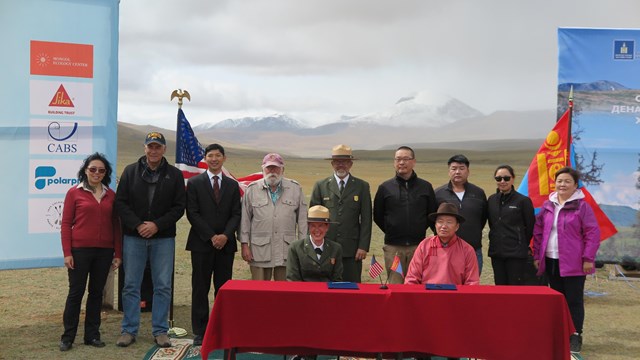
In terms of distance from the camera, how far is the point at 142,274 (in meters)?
6.65

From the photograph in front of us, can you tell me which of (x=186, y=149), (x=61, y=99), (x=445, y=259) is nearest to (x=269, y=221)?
(x=186, y=149)

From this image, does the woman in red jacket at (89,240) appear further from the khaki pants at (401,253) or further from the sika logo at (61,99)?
the khaki pants at (401,253)

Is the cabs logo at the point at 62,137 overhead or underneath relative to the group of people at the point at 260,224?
overhead

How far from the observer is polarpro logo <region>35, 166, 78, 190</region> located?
295 inches

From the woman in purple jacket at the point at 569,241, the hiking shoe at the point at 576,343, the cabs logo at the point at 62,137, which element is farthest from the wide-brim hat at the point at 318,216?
the cabs logo at the point at 62,137

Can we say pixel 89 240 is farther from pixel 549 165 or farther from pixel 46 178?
pixel 549 165

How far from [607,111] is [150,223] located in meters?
6.69

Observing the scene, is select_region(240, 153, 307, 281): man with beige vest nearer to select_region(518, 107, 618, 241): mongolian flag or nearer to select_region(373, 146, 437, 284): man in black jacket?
select_region(373, 146, 437, 284): man in black jacket

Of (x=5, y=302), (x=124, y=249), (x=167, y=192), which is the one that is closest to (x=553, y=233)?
(x=167, y=192)

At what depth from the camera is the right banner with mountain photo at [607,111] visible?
31.2ft

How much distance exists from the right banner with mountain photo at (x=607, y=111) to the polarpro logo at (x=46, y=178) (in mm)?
6569

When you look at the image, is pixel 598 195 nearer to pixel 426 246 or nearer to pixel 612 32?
pixel 612 32

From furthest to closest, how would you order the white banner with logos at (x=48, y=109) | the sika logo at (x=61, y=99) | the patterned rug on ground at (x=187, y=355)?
the sika logo at (x=61, y=99)
the white banner with logos at (x=48, y=109)
the patterned rug on ground at (x=187, y=355)

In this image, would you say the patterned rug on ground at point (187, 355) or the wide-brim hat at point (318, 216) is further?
the patterned rug on ground at point (187, 355)
